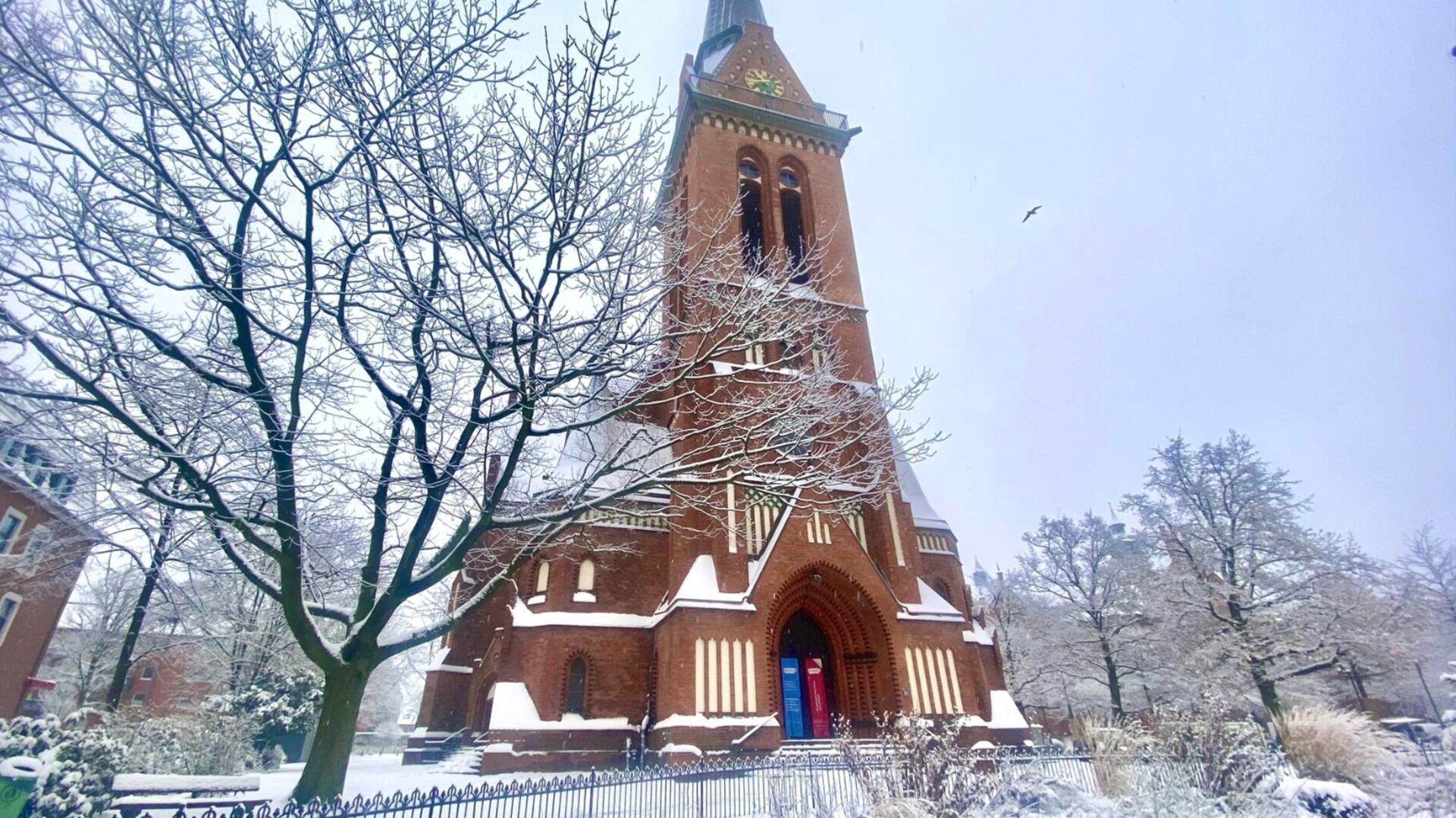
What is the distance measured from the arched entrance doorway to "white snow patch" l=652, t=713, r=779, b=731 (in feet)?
6.30

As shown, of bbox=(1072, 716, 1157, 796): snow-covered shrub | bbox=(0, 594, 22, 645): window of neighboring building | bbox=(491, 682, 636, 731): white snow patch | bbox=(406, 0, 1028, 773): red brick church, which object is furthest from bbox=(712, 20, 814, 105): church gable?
bbox=(0, 594, 22, 645): window of neighboring building

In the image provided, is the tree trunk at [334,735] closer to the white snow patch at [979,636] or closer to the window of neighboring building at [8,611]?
the white snow patch at [979,636]

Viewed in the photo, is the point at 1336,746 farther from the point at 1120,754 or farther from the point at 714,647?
the point at 714,647

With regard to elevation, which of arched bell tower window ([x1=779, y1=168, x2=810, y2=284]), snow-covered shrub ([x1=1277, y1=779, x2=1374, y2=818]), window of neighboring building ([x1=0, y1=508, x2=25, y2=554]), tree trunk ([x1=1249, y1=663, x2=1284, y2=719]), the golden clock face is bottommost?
snow-covered shrub ([x1=1277, y1=779, x2=1374, y2=818])

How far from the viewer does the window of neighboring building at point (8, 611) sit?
2100cm

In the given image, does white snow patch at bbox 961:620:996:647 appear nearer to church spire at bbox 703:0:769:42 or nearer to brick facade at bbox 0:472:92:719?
brick facade at bbox 0:472:92:719

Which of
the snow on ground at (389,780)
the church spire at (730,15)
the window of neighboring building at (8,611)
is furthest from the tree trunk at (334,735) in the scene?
the church spire at (730,15)

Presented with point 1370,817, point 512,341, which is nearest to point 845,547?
point 1370,817

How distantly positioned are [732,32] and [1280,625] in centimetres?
3524

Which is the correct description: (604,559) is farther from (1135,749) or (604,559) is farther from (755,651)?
(1135,749)

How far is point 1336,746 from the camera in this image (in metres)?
9.25

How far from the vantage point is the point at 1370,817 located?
778cm

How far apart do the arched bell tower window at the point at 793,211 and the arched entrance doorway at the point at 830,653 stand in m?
12.7

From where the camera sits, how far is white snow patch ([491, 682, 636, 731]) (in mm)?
15688
